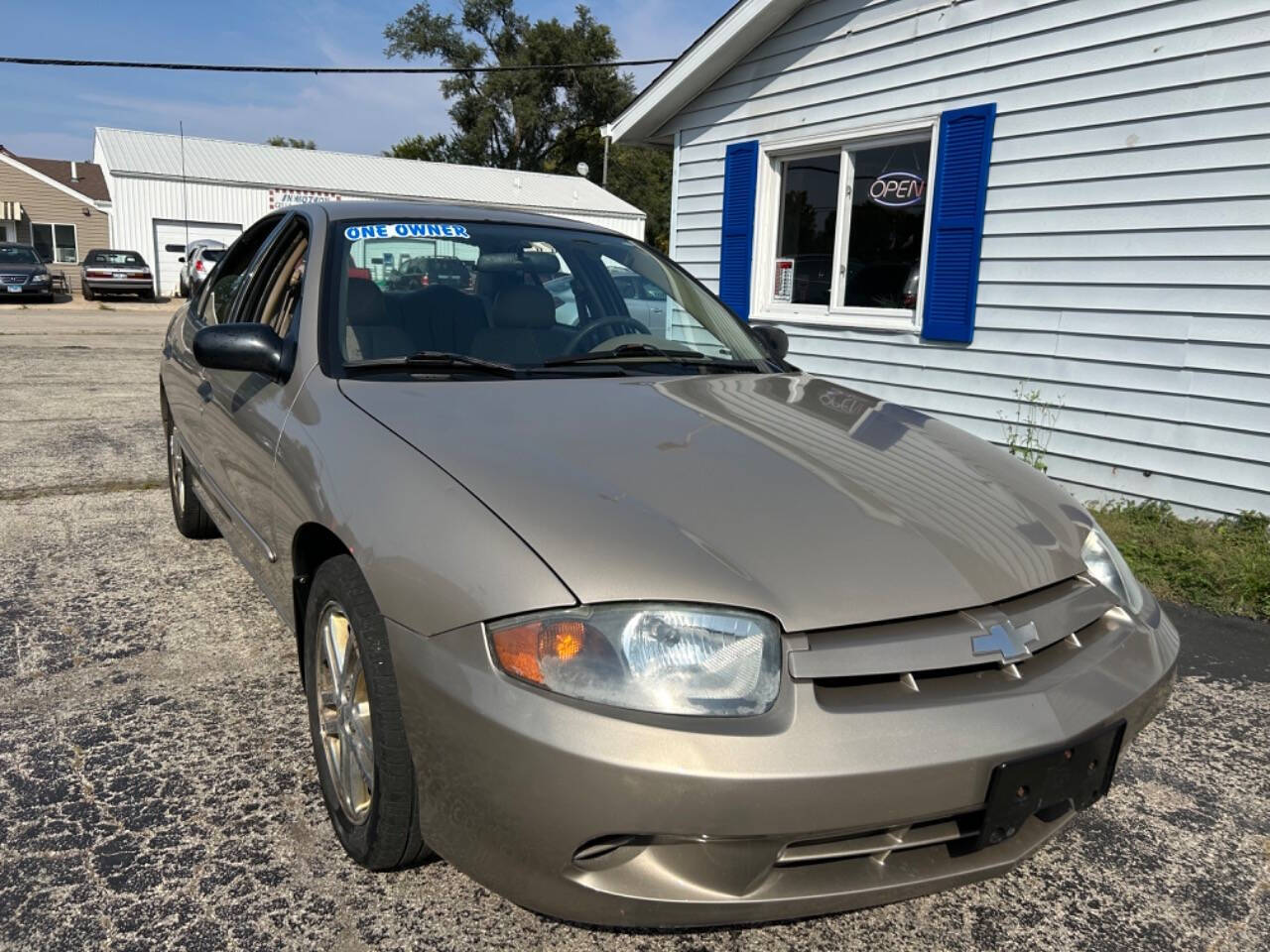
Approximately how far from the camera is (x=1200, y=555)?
4.32 metres

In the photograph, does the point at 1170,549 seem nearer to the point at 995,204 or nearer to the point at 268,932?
the point at 995,204

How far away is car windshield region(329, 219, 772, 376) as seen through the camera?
2609 mm

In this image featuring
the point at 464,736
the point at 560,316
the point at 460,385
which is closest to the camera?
the point at 464,736

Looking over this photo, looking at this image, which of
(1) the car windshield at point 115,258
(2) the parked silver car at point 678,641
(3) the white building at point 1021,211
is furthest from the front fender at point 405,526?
(1) the car windshield at point 115,258

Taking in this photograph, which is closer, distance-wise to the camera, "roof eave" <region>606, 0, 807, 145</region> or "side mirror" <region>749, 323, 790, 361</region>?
"side mirror" <region>749, 323, 790, 361</region>

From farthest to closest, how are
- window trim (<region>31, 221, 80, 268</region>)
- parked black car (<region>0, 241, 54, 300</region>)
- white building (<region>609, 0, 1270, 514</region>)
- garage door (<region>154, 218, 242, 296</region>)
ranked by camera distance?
window trim (<region>31, 221, 80, 268</region>) < garage door (<region>154, 218, 242, 296</region>) < parked black car (<region>0, 241, 54, 300</region>) < white building (<region>609, 0, 1270, 514</region>)

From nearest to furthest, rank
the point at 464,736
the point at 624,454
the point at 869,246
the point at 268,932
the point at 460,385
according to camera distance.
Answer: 1. the point at 464,736
2. the point at 268,932
3. the point at 624,454
4. the point at 460,385
5. the point at 869,246

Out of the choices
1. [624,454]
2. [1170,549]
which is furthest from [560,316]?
[1170,549]

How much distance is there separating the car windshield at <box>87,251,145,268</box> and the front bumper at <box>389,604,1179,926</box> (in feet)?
94.2

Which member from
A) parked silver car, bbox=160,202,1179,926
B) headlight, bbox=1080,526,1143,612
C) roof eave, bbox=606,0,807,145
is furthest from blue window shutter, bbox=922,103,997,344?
headlight, bbox=1080,526,1143,612

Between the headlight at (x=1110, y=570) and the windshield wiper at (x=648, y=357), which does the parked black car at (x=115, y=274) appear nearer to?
the windshield wiper at (x=648, y=357)

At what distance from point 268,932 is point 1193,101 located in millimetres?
5608

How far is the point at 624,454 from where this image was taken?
6.61 ft

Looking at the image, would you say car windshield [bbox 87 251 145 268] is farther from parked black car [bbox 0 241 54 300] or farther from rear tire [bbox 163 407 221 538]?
rear tire [bbox 163 407 221 538]
